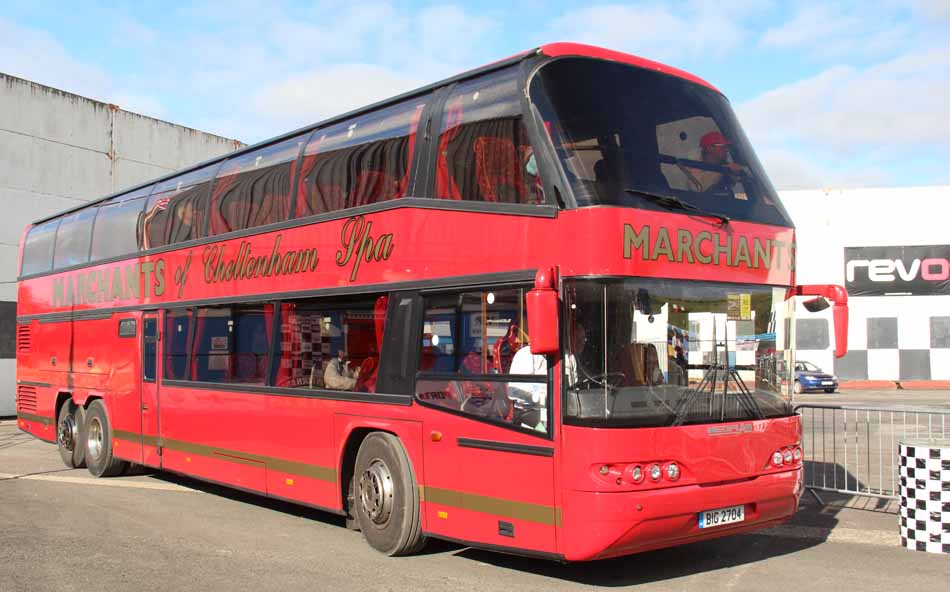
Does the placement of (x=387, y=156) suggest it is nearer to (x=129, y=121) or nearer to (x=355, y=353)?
(x=355, y=353)

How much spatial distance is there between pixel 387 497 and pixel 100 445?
7459 millimetres

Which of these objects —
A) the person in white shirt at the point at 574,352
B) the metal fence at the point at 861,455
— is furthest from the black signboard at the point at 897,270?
the person in white shirt at the point at 574,352

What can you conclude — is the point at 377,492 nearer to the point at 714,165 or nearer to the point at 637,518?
the point at 637,518

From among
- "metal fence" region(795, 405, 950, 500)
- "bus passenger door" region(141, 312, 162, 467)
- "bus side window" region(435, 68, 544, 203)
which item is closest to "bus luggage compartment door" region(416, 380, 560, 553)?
"bus side window" region(435, 68, 544, 203)

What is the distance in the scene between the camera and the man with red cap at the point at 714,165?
292 inches

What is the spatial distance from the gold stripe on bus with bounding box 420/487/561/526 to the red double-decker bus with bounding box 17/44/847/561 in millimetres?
16

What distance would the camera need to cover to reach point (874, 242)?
1496 inches

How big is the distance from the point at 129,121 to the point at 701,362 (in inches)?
1026

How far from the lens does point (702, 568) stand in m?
7.63

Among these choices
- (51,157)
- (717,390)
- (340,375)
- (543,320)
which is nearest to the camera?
(543,320)

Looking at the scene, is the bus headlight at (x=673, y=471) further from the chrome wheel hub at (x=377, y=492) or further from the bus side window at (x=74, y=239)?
the bus side window at (x=74, y=239)

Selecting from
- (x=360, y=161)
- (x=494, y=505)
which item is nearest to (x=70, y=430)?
Answer: (x=360, y=161)

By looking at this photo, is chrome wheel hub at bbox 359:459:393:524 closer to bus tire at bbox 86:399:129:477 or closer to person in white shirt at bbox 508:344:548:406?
person in white shirt at bbox 508:344:548:406

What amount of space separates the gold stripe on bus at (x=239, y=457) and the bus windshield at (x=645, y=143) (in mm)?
4004
